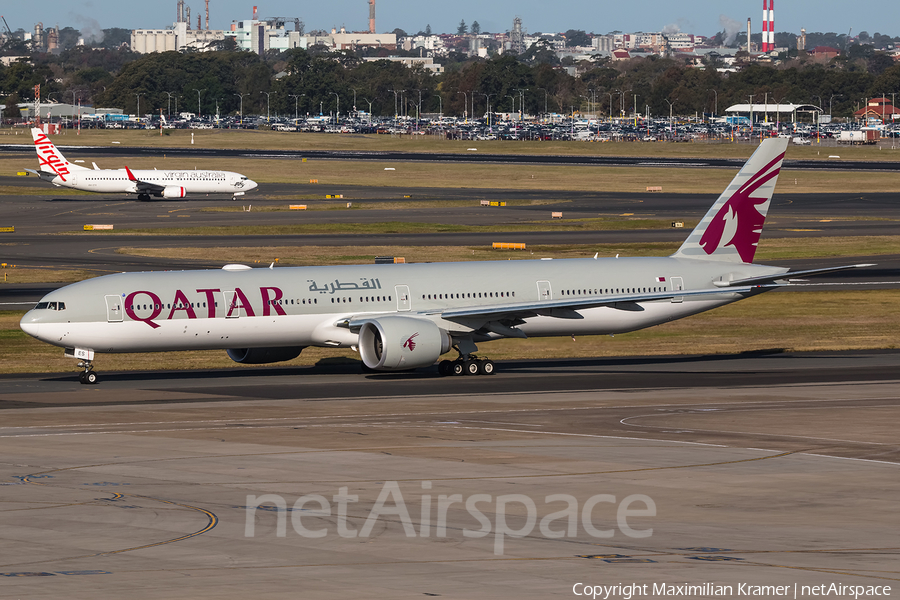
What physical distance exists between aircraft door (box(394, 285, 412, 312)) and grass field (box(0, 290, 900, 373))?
25.2 ft

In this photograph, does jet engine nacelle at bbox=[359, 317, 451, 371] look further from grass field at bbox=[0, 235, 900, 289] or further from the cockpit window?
grass field at bbox=[0, 235, 900, 289]

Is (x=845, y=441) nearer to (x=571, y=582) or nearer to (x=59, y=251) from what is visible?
(x=571, y=582)

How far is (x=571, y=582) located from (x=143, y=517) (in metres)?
9.78

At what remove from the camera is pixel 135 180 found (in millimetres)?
142000

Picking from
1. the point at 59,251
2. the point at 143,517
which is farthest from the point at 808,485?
the point at 59,251

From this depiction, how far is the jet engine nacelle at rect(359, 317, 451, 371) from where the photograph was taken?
47938 millimetres

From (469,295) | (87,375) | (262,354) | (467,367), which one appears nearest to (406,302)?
(469,295)

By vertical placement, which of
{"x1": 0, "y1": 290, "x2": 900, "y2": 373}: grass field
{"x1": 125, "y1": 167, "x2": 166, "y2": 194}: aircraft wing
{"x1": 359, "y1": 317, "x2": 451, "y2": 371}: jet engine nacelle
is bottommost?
{"x1": 0, "y1": 290, "x2": 900, "y2": 373}: grass field

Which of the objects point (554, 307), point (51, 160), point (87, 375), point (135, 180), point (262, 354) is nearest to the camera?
point (87, 375)

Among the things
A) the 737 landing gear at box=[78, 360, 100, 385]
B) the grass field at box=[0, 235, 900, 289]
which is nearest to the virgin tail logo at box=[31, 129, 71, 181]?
the grass field at box=[0, 235, 900, 289]

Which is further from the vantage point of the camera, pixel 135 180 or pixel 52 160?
pixel 52 160

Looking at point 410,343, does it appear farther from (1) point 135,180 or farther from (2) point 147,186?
(1) point 135,180

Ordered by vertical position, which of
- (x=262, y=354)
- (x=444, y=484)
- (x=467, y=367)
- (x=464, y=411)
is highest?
(x=444, y=484)

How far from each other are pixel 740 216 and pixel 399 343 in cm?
1811
